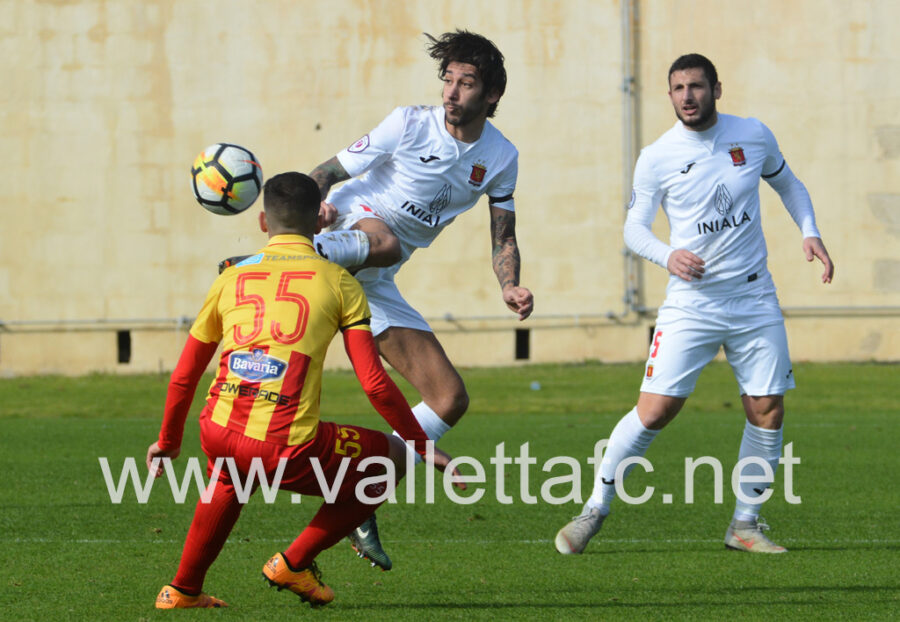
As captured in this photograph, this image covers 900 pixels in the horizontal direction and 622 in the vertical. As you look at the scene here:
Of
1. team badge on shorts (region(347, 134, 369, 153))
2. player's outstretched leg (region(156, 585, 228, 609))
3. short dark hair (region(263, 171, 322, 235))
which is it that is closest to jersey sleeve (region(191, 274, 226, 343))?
short dark hair (region(263, 171, 322, 235))

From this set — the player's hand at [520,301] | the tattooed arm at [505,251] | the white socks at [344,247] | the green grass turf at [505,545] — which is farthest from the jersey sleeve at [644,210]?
the white socks at [344,247]

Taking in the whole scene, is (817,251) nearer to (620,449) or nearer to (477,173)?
(620,449)

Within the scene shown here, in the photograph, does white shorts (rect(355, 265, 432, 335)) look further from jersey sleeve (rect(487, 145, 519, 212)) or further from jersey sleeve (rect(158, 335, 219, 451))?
jersey sleeve (rect(158, 335, 219, 451))

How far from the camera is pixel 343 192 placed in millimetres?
6445

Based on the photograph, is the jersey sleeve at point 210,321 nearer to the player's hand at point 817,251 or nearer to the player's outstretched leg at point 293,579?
the player's outstretched leg at point 293,579

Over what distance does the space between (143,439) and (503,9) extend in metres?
11.4

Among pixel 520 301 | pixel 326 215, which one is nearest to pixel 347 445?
pixel 520 301

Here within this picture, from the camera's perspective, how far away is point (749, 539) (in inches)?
246

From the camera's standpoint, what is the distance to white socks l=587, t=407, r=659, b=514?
6379 millimetres

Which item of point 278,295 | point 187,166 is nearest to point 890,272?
point 187,166

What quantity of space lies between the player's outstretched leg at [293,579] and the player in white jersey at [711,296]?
1965mm

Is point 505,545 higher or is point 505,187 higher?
point 505,187

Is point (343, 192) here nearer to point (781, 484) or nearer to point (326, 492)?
point (326, 492)

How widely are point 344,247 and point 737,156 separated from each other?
2.42 meters
